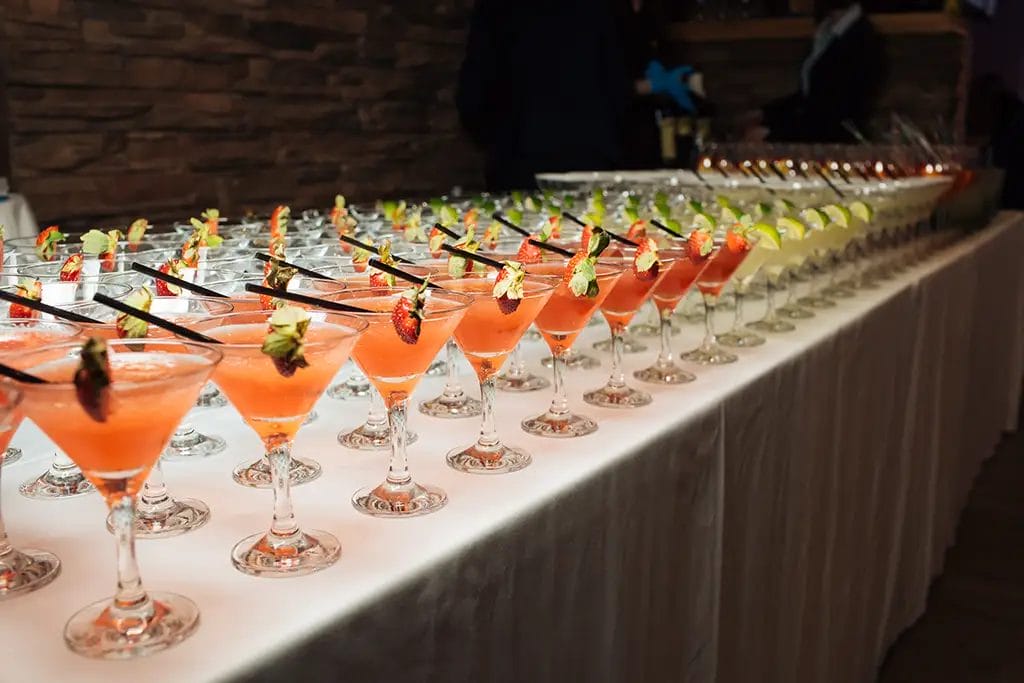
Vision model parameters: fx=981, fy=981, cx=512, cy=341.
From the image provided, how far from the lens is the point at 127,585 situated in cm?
79

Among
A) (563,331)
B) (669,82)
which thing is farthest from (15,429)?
(669,82)

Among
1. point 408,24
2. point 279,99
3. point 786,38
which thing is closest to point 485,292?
point 279,99

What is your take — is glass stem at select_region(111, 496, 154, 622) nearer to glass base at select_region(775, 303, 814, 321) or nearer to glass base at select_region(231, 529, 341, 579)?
glass base at select_region(231, 529, 341, 579)

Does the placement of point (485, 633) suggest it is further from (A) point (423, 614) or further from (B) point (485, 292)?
(B) point (485, 292)

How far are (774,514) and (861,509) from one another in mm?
561

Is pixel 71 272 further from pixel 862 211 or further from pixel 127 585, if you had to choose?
pixel 862 211

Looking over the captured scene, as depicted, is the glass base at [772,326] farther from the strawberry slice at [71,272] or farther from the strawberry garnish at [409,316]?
the strawberry slice at [71,272]

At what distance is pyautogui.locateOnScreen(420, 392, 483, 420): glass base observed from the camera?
1438 millimetres

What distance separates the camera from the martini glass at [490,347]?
121cm

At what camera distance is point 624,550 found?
1233 millimetres

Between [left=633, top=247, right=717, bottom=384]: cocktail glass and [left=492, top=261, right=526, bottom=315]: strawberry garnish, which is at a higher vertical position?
[left=492, top=261, right=526, bottom=315]: strawberry garnish

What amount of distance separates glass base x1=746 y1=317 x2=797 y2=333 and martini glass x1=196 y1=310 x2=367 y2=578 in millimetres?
1266

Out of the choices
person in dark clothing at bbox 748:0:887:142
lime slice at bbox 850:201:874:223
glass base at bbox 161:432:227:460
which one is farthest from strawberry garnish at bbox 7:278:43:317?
person in dark clothing at bbox 748:0:887:142

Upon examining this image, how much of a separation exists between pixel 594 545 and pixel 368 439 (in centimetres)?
34
